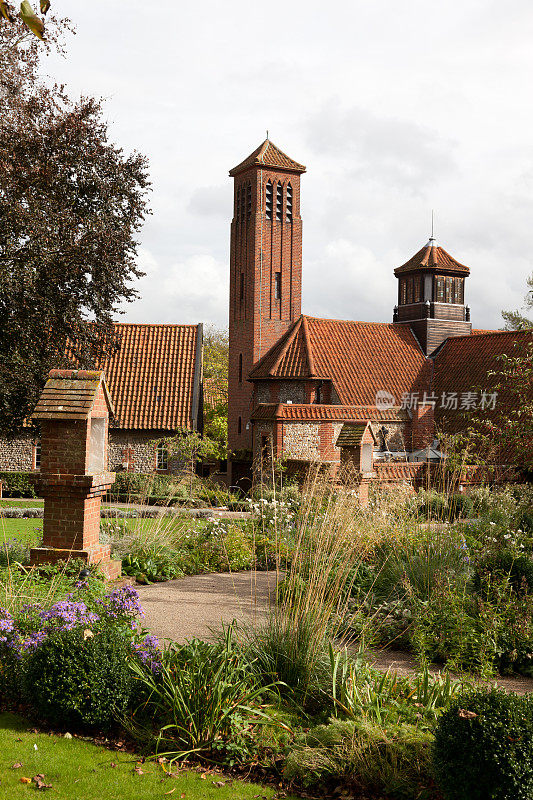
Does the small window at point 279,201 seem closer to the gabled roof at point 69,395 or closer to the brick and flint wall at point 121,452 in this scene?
the brick and flint wall at point 121,452

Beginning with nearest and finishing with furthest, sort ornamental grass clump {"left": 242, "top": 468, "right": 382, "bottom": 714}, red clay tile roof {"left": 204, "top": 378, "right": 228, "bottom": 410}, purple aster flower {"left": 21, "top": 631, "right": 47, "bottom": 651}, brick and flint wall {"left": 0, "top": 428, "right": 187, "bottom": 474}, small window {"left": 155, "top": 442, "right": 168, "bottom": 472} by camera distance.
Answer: ornamental grass clump {"left": 242, "top": 468, "right": 382, "bottom": 714} < purple aster flower {"left": 21, "top": 631, "right": 47, "bottom": 651} < brick and flint wall {"left": 0, "top": 428, "right": 187, "bottom": 474} < small window {"left": 155, "top": 442, "right": 168, "bottom": 472} < red clay tile roof {"left": 204, "top": 378, "right": 228, "bottom": 410}

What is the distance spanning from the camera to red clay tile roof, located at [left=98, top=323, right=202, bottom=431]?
2970 centimetres

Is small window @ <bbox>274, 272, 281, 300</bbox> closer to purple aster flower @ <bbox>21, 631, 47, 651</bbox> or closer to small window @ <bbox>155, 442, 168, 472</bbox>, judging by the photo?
small window @ <bbox>155, 442, 168, 472</bbox>

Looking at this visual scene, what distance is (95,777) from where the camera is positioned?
4.46 metres

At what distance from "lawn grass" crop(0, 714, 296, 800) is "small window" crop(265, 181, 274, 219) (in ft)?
106

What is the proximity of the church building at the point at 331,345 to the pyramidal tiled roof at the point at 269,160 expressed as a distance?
0.06 m

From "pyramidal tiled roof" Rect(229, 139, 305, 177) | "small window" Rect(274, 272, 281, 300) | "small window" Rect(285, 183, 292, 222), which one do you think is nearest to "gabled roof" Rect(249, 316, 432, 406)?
"small window" Rect(274, 272, 281, 300)

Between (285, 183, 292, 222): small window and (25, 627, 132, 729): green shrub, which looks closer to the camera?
(25, 627, 132, 729): green shrub

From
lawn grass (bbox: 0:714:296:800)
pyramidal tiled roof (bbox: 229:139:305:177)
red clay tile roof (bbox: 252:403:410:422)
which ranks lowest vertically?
lawn grass (bbox: 0:714:296:800)

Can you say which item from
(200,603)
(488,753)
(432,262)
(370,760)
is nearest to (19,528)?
(200,603)

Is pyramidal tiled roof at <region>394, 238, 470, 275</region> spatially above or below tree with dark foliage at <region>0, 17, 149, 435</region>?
above

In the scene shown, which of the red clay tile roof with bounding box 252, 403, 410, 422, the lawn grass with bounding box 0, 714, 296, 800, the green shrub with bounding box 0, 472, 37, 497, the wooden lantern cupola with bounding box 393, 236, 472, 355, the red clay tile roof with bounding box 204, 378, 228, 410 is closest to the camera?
the lawn grass with bounding box 0, 714, 296, 800

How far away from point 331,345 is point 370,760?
29.5 m

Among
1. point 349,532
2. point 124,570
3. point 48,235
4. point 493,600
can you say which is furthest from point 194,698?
point 48,235
